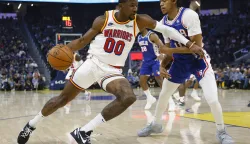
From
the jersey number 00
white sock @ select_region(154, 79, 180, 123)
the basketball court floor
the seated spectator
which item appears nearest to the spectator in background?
the seated spectator

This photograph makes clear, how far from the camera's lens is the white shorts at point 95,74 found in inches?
174

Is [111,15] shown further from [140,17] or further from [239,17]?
[239,17]

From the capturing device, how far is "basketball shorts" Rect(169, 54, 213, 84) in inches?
190

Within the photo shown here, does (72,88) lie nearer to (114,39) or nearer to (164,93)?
(114,39)

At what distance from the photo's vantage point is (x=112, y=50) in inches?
175

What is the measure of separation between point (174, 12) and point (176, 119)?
2.46 m

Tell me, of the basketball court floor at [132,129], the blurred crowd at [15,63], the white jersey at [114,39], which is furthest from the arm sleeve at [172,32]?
the blurred crowd at [15,63]

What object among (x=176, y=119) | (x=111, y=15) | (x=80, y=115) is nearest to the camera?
(x=111, y=15)

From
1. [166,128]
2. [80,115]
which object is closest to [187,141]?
[166,128]

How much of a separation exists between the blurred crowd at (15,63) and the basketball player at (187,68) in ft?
51.7

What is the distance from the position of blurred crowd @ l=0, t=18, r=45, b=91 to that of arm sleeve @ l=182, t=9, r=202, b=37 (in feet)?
53.3

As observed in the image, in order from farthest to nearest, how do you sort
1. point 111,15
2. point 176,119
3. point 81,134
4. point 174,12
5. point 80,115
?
point 80,115 < point 176,119 < point 174,12 < point 111,15 < point 81,134

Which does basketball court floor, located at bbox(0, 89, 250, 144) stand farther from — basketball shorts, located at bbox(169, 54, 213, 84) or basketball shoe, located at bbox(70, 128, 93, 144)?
basketball shorts, located at bbox(169, 54, 213, 84)

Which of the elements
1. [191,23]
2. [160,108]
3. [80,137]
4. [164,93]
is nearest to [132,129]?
[160,108]
